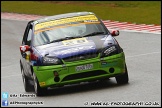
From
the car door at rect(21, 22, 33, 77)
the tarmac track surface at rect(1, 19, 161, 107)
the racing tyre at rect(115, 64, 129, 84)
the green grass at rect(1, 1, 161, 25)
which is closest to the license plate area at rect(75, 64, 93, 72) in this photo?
the tarmac track surface at rect(1, 19, 161, 107)

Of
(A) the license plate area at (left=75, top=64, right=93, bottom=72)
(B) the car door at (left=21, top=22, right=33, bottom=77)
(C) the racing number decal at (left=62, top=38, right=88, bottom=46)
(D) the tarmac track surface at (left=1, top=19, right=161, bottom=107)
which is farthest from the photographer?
(B) the car door at (left=21, top=22, right=33, bottom=77)

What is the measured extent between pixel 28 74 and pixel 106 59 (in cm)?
206

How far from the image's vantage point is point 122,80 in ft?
40.5

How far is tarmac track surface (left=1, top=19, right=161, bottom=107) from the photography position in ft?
34.3

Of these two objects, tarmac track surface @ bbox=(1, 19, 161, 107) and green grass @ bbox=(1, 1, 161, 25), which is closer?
tarmac track surface @ bbox=(1, 19, 161, 107)

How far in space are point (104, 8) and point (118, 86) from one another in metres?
27.3

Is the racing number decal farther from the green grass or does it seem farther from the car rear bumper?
the green grass

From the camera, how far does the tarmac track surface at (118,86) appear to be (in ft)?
34.3

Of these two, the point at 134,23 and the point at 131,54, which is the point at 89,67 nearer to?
the point at 131,54

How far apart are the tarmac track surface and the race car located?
304 millimetres

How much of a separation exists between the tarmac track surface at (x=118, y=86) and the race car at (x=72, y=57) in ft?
1.00

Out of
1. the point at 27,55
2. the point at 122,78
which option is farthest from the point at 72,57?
the point at 27,55

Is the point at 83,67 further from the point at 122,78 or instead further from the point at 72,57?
the point at 122,78

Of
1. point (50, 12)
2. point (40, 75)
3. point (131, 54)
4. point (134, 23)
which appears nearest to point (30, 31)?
point (40, 75)
